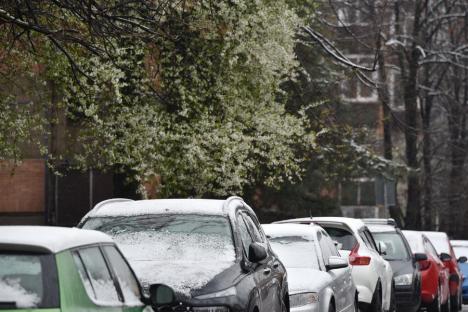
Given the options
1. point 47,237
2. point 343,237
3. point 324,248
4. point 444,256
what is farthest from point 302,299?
point 444,256

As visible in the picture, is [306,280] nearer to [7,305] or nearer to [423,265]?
[7,305]

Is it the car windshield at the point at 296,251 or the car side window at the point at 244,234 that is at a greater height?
the car side window at the point at 244,234

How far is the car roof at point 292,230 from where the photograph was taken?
600 inches

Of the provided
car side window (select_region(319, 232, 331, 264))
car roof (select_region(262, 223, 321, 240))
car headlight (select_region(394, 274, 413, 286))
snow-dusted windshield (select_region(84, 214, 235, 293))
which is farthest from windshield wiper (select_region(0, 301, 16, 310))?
car headlight (select_region(394, 274, 413, 286))

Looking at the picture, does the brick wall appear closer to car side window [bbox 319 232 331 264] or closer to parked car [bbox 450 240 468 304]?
parked car [bbox 450 240 468 304]

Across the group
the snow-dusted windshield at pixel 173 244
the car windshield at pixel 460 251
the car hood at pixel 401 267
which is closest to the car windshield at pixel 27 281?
the snow-dusted windshield at pixel 173 244

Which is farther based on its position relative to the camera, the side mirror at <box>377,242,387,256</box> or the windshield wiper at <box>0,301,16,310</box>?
the side mirror at <box>377,242,387,256</box>

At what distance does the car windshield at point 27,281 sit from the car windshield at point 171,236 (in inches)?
171

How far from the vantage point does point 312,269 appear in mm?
14641

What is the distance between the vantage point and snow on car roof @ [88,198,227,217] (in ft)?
38.1

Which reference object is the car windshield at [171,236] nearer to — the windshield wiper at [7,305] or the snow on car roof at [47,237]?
the snow on car roof at [47,237]

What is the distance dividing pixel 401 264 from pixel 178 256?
10.8 m

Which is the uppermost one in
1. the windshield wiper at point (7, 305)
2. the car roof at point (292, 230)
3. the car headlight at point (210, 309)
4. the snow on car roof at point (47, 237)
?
the snow on car roof at point (47, 237)

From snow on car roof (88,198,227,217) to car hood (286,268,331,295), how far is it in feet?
7.31
